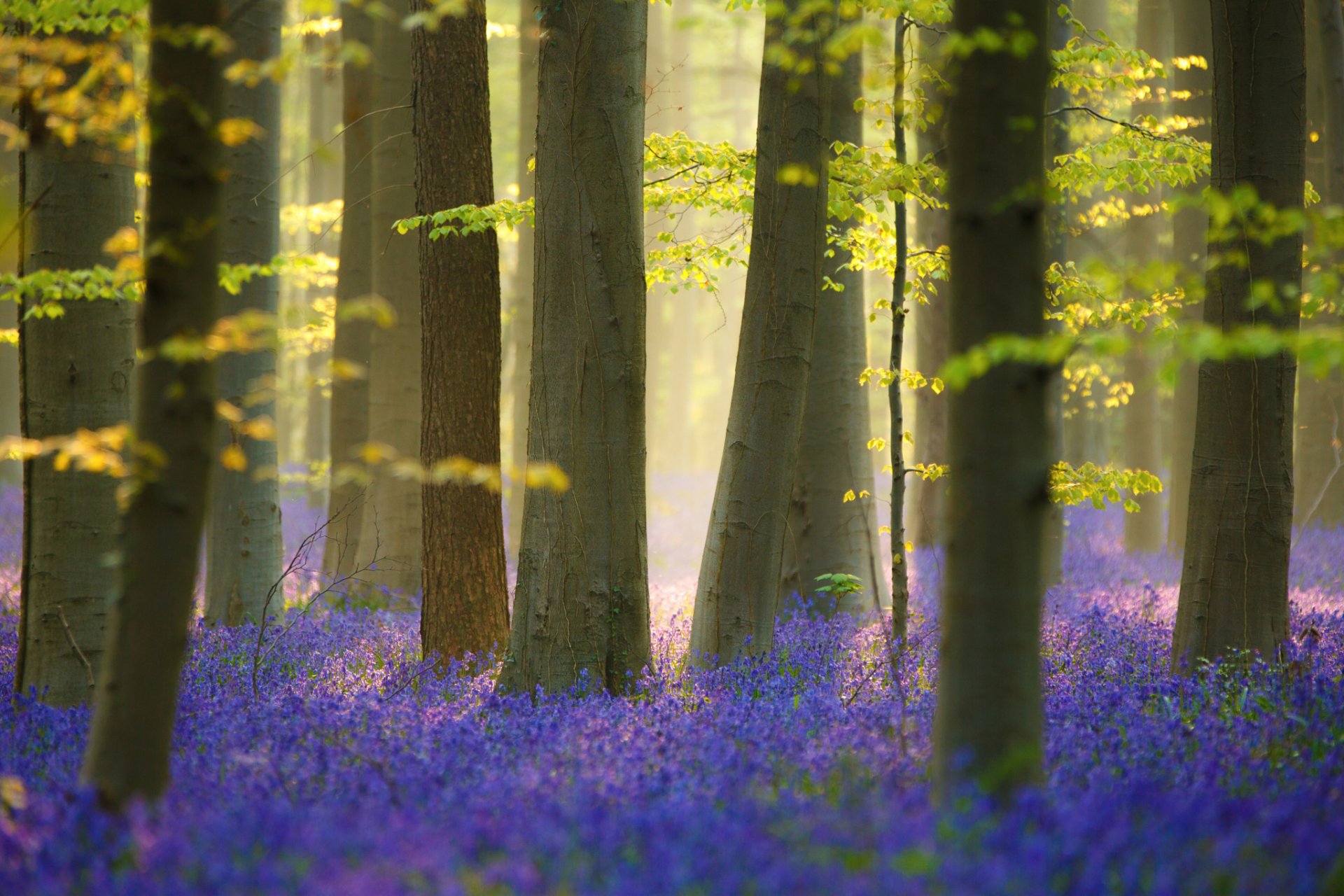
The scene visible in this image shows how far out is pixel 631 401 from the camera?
6207 mm

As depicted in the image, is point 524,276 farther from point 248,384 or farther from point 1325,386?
point 1325,386

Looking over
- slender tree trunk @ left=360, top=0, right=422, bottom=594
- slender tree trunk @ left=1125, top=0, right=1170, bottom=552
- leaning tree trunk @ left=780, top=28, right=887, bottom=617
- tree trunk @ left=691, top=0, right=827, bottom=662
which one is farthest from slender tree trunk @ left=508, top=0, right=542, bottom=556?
slender tree trunk @ left=1125, top=0, right=1170, bottom=552

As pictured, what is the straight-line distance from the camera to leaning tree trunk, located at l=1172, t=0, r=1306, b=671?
6121mm

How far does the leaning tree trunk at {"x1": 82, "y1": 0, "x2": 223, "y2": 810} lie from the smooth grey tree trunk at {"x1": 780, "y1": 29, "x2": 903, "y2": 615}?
638 centimetres

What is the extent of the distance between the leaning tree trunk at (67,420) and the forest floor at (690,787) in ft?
1.31

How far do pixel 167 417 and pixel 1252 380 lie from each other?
19.2 feet

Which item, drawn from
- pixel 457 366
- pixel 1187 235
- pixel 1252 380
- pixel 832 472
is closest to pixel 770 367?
pixel 457 366

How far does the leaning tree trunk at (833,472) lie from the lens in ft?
30.3

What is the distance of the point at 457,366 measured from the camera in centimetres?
709

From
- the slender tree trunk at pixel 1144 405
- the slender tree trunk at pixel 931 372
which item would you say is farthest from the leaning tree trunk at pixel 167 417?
the slender tree trunk at pixel 1144 405

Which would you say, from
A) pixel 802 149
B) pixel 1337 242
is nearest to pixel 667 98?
pixel 802 149

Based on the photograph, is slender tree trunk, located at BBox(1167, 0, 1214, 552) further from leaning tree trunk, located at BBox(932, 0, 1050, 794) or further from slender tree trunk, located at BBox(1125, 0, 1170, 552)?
leaning tree trunk, located at BBox(932, 0, 1050, 794)

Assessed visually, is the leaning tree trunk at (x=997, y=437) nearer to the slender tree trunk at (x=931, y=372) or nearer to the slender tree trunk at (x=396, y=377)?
the slender tree trunk at (x=396, y=377)

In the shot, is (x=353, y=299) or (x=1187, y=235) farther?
(x=1187, y=235)
